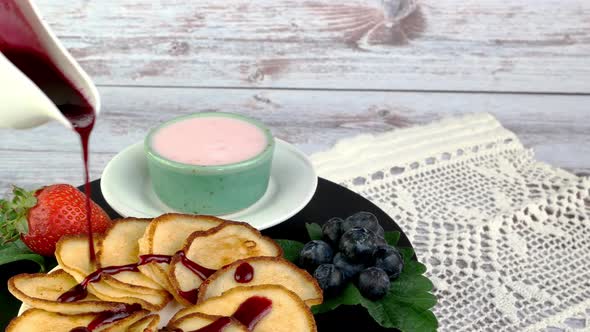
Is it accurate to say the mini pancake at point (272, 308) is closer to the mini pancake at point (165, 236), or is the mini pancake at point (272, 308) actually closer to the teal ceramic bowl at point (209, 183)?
the mini pancake at point (165, 236)

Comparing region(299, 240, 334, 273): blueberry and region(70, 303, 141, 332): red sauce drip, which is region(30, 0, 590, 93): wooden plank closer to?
region(299, 240, 334, 273): blueberry

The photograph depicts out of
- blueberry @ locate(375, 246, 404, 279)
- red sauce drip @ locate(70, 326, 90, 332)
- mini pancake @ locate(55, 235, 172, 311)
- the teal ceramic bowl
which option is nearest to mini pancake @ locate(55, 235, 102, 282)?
mini pancake @ locate(55, 235, 172, 311)

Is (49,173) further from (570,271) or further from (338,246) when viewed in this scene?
(570,271)

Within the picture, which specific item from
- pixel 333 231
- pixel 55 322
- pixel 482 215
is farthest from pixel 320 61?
pixel 55 322

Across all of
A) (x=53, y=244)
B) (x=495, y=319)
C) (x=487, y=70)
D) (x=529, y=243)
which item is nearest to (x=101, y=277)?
(x=53, y=244)

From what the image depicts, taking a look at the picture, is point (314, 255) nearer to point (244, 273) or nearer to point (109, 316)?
point (244, 273)

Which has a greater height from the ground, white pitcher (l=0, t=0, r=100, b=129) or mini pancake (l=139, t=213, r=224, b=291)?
white pitcher (l=0, t=0, r=100, b=129)
